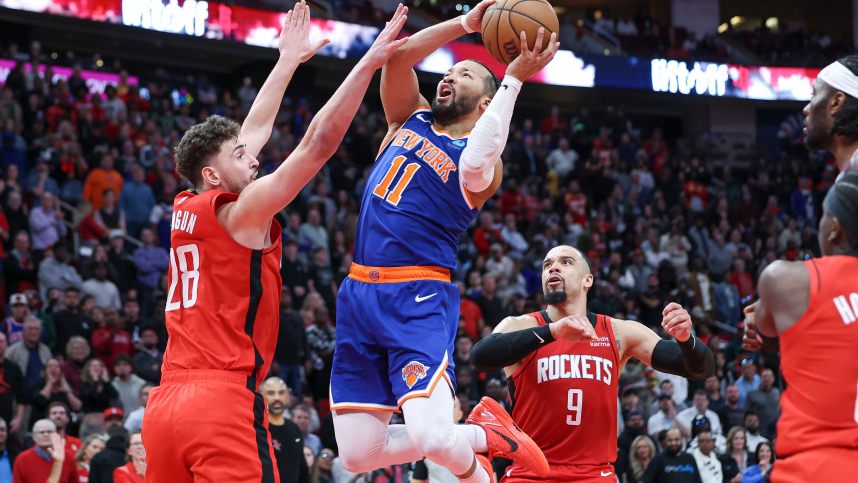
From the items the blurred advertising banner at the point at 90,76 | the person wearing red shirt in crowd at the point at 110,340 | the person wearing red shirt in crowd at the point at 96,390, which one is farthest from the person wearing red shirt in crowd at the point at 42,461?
the blurred advertising banner at the point at 90,76

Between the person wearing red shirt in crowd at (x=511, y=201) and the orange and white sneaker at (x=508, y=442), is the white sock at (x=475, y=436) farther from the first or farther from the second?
the person wearing red shirt in crowd at (x=511, y=201)

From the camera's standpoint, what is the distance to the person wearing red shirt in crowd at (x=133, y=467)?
1018 centimetres

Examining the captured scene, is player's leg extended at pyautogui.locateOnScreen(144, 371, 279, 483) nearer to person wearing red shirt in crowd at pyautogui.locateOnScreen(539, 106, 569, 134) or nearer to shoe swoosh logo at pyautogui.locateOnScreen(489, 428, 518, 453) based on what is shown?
shoe swoosh logo at pyautogui.locateOnScreen(489, 428, 518, 453)

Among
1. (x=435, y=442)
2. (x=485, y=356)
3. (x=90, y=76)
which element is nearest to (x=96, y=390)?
(x=485, y=356)

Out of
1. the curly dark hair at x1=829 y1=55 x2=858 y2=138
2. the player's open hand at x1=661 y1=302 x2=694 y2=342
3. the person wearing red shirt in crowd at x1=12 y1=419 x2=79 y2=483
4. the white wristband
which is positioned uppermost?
the white wristband

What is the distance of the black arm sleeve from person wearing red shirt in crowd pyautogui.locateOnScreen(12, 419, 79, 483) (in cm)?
603

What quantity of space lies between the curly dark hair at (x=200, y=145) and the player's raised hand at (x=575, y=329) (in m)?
1.99

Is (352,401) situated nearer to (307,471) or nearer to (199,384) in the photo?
(199,384)

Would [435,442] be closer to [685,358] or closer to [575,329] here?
[575,329]

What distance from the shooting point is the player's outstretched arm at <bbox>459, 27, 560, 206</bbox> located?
6121mm

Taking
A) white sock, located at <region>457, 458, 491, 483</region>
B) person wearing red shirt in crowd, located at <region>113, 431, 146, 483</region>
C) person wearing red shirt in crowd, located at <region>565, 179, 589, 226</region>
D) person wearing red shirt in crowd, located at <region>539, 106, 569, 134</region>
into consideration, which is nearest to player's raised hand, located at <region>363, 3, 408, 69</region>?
white sock, located at <region>457, 458, 491, 483</region>

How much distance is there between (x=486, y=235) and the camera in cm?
2011

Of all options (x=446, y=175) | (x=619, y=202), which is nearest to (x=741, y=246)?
(x=619, y=202)

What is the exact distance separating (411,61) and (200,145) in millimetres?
1698
